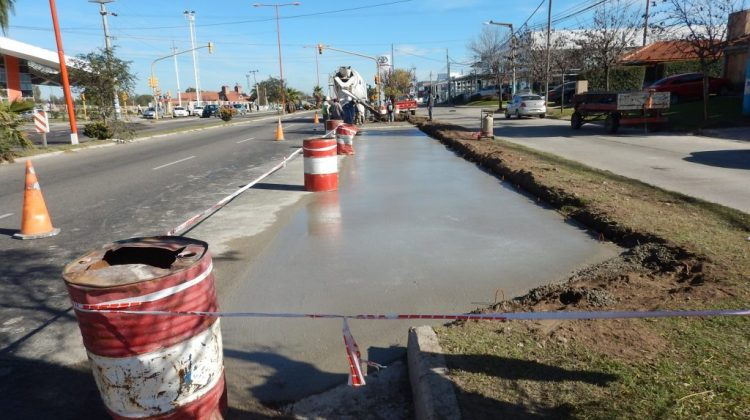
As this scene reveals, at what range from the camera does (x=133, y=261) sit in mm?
3223

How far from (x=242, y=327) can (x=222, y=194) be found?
622 centimetres

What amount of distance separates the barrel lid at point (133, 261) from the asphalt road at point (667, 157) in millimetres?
7639

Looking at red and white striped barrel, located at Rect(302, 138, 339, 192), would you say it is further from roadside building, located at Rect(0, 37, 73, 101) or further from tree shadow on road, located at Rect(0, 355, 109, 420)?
roadside building, located at Rect(0, 37, 73, 101)

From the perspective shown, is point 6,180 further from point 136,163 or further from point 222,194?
point 222,194

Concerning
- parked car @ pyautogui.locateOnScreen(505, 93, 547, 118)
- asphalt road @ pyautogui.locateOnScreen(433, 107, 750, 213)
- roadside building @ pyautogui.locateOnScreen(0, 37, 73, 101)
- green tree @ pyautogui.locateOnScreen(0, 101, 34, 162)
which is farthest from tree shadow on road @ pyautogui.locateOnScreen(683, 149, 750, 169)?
roadside building @ pyautogui.locateOnScreen(0, 37, 73, 101)

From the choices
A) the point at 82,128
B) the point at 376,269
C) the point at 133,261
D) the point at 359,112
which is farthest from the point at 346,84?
the point at 82,128

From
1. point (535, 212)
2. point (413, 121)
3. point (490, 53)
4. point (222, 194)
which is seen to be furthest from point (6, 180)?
point (490, 53)

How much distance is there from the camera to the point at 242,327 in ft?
14.1

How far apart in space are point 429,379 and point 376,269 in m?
2.53

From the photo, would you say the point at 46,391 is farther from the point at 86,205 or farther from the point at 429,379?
the point at 86,205

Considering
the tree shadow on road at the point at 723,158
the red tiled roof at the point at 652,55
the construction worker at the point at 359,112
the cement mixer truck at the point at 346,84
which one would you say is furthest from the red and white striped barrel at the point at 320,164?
the red tiled roof at the point at 652,55

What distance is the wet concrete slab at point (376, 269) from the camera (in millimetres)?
3779

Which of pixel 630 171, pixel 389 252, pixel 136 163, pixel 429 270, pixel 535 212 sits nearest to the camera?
pixel 429 270

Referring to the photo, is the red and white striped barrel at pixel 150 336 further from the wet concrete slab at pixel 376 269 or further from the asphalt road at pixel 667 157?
the asphalt road at pixel 667 157
